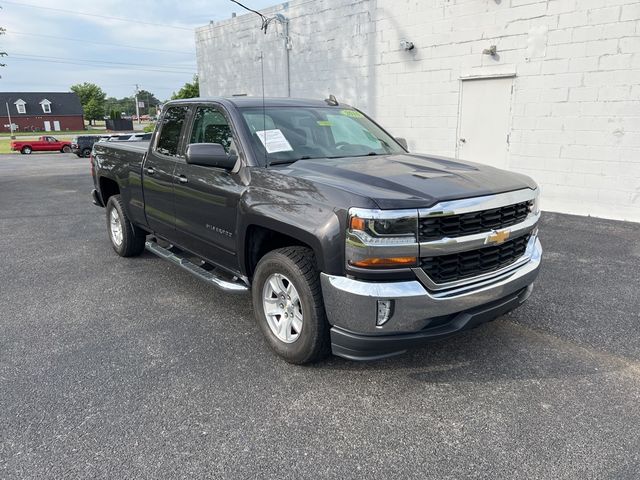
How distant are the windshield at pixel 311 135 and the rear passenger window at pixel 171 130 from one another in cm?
97

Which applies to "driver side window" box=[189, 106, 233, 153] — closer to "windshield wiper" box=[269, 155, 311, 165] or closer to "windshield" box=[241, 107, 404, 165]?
"windshield" box=[241, 107, 404, 165]

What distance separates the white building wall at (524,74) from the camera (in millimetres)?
7797

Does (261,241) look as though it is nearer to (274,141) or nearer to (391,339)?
(274,141)

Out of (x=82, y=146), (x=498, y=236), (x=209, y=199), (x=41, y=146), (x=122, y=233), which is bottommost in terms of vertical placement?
(x=41, y=146)

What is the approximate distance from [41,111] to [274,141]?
88.0m

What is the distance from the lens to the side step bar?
3795 mm

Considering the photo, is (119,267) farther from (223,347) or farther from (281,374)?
(281,374)

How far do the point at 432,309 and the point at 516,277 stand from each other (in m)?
0.84

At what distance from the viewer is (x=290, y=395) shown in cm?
303

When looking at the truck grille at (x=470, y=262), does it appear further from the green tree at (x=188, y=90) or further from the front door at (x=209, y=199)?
the green tree at (x=188, y=90)

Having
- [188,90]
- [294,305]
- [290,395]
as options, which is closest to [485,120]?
[294,305]

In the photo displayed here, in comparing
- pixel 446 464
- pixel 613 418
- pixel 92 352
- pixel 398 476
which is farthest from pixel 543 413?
pixel 92 352

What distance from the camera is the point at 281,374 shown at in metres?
3.28

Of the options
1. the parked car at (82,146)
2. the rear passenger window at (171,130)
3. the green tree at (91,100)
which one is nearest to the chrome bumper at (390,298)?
the rear passenger window at (171,130)
